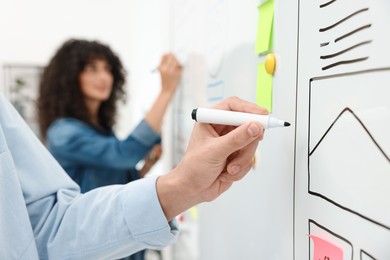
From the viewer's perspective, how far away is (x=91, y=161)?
107cm

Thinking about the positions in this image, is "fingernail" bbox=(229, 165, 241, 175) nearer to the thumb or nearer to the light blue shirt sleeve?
the thumb

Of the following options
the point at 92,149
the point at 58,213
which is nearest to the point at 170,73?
the point at 92,149

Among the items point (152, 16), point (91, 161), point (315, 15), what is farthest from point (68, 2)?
point (315, 15)

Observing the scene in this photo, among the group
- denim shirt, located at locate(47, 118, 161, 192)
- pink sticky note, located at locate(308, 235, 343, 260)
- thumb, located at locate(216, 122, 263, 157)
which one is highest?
thumb, located at locate(216, 122, 263, 157)

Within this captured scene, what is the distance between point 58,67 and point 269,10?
3.21 feet

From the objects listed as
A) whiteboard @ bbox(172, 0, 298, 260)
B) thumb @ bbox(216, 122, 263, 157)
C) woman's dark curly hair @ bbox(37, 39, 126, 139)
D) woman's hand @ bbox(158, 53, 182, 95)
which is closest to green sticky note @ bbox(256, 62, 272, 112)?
whiteboard @ bbox(172, 0, 298, 260)

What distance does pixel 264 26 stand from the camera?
0.47 meters

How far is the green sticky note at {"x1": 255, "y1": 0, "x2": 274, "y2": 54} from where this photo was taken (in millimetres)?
453

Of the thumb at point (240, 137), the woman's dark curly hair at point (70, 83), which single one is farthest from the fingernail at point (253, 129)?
the woman's dark curly hair at point (70, 83)

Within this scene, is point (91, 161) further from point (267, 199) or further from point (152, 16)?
point (152, 16)

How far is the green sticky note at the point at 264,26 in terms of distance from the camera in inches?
17.8

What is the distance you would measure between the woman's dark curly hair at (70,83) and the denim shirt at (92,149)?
111mm

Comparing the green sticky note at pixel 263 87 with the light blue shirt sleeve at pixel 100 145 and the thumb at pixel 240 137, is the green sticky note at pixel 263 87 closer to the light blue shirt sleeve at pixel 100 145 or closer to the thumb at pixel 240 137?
the thumb at pixel 240 137

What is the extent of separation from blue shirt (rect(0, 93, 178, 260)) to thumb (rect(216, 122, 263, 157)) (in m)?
0.12
